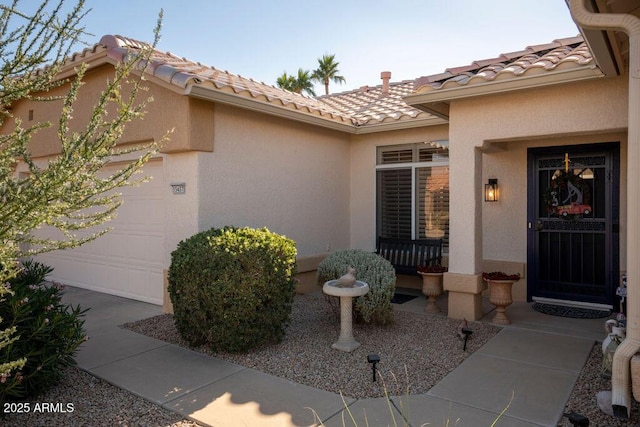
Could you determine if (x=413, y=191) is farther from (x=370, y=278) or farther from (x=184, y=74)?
(x=184, y=74)

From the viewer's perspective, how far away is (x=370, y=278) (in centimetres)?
645

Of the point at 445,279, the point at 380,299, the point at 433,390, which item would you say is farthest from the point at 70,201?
the point at 445,279

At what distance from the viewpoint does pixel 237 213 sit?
7.67m

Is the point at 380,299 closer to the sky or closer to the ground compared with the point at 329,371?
closer to the sky

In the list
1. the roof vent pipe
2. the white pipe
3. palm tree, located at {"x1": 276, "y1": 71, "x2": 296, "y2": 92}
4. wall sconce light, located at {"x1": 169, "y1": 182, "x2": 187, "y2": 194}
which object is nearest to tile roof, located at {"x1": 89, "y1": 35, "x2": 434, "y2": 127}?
the roof vent pipe

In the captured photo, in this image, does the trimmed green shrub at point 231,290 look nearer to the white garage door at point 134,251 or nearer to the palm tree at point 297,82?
the white garage door at point 134,251

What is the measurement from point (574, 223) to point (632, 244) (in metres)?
4.29

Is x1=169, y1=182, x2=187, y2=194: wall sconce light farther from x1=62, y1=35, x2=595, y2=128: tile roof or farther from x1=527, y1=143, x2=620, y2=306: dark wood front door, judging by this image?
x1=527, y1=143, x2=620, y2=306: dark wood front door

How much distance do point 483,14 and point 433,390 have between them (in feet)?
20.7

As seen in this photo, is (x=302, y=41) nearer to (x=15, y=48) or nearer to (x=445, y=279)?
(x=445, y=279)

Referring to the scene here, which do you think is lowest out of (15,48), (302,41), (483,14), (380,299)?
(380,299)

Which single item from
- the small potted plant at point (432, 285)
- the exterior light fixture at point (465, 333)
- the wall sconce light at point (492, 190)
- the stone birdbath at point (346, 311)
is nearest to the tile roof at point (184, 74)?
the wall sconce light at point (492, 190)

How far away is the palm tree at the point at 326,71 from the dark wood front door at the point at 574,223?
24.5 metres

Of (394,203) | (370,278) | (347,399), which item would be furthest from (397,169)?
(347,399)
